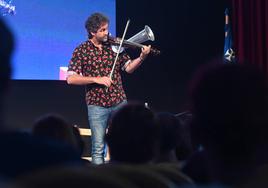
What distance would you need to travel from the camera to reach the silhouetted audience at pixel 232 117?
1.14 meters

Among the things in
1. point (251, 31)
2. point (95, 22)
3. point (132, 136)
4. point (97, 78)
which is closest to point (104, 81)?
point (97, 78)

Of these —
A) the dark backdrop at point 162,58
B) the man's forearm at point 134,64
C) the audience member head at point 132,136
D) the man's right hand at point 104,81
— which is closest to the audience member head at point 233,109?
the audience member head at point 132,136

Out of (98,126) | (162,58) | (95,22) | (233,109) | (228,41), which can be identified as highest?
(95,22)

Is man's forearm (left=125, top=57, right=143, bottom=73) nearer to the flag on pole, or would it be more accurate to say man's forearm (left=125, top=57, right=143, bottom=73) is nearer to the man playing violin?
the man playing violin

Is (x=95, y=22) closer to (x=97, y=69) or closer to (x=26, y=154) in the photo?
(x=97, y=69)

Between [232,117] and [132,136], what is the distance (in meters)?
0.50

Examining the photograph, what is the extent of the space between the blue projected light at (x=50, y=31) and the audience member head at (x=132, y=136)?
3.98 metres

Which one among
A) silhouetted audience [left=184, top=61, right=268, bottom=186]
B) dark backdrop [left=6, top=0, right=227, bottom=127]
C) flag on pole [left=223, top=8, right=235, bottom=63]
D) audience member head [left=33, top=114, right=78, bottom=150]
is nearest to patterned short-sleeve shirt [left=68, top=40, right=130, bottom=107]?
flag on pole [left=223, top=8, right=235, bottom=63]

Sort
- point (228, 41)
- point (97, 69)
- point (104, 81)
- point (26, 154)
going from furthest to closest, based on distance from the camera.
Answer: point (228, 41) → point (97, 69) → point (104, 81) → point (26, 154)

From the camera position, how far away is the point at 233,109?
1137 millimetres

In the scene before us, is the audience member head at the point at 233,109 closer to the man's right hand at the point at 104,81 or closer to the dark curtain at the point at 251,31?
the man's right hand at the point at 104,81

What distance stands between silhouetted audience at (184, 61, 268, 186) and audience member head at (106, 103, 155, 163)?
0.42 m

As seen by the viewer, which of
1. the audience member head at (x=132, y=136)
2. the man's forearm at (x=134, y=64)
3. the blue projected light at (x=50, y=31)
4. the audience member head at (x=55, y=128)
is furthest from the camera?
the blue projected light at (x=50, y=31)

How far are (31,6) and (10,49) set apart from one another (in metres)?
4.28
